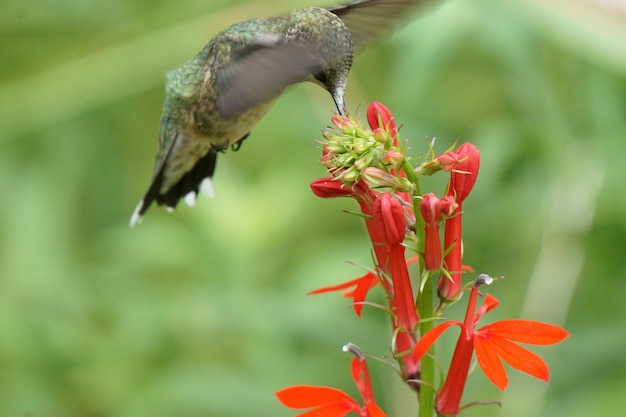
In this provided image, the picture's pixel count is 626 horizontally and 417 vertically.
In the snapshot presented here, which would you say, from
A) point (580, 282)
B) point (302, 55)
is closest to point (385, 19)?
point (302, 55)

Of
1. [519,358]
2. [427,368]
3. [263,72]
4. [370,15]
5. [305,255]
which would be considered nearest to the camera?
[519,358]

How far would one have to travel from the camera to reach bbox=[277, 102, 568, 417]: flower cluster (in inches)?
47.2

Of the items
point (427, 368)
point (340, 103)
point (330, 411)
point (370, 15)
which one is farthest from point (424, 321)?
point (370, 15)

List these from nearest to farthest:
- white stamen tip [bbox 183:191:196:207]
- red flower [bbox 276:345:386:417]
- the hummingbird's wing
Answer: red flower [bbox 276:345:386:417], the hummingbird's wing, white stamen tip [bbox 183:191:196:207]

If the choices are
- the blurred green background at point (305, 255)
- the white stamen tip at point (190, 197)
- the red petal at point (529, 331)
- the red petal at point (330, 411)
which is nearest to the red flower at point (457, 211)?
the red petal at point (529, 331)

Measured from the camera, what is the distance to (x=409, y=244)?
131 cm

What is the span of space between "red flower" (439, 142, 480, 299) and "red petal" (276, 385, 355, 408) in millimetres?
198

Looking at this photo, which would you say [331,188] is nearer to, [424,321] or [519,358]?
[424,321]

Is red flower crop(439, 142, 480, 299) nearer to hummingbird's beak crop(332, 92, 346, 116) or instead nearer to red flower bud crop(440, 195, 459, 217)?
red flower bud crop(440, 195, 459, 217)

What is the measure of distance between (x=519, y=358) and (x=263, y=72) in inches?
23.3

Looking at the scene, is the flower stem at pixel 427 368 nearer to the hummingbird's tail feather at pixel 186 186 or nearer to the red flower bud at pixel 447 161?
the red flower bud at pixel 447 161

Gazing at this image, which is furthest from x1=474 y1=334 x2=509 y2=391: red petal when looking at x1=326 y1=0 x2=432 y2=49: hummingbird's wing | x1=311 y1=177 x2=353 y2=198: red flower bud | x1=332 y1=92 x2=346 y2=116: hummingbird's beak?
x1=326 y1=0 x2=432 y2=49: hummingbird's wing

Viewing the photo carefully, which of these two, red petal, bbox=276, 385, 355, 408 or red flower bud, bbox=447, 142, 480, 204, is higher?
red flower bud, bbox=447, 142, 480, 204

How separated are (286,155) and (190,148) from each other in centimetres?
72
